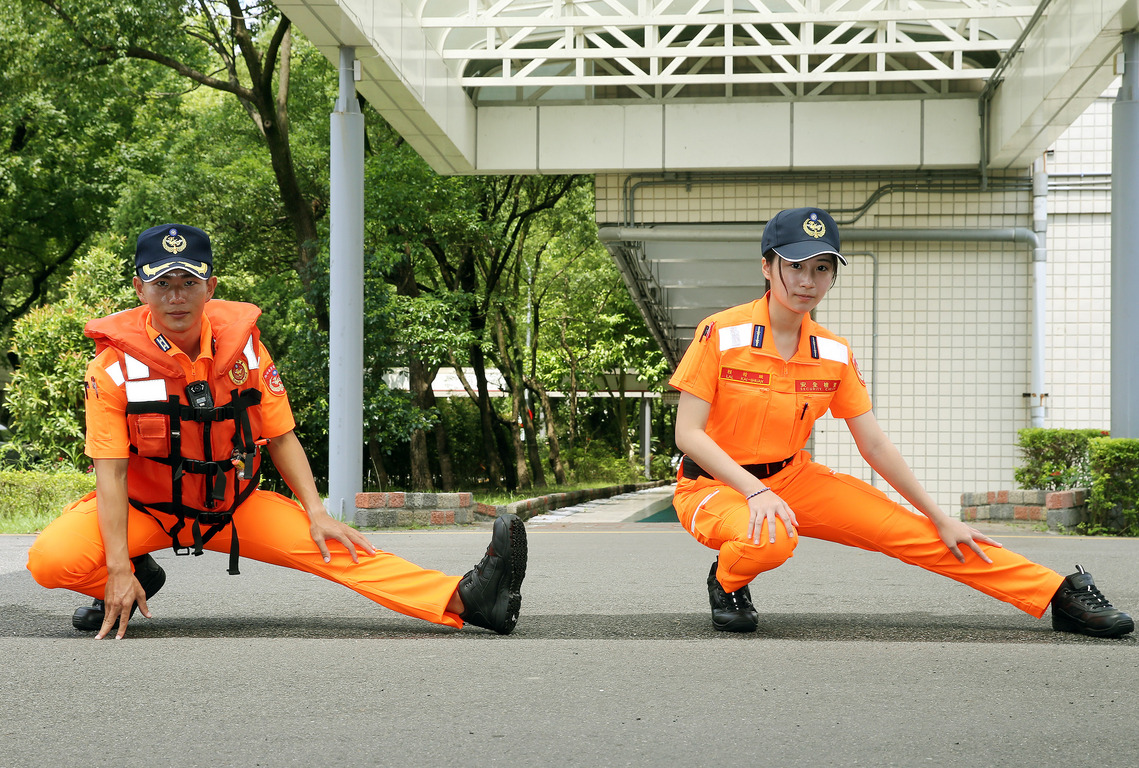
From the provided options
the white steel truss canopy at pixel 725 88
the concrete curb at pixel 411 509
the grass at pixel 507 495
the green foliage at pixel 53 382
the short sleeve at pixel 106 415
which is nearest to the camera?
the short sleeve at pixel 106 415

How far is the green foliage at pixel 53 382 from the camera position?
15.5m

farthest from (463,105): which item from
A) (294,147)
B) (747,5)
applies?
(294,147)

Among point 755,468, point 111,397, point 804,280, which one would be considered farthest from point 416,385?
point 804,280

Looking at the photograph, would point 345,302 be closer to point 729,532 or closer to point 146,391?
point 146,391

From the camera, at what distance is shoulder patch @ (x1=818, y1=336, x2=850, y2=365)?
4.26 meters

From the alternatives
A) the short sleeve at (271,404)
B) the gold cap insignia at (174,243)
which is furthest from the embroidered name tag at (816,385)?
the gold cap insignia at (174,243)

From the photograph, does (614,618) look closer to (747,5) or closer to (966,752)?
(966,752)

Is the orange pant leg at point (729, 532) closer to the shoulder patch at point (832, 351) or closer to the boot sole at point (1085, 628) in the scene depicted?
the shoulder patch at point (832, 351)

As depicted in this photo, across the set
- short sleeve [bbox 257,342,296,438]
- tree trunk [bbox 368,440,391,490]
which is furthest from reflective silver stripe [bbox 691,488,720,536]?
tree trunk [bbox 368,440,391,490]

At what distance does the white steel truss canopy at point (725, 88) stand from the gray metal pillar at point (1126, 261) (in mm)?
988

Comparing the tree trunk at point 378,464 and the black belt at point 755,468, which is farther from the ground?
the black belt at point 755,468

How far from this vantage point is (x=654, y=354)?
114 feet

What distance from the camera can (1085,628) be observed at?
13.4 feet

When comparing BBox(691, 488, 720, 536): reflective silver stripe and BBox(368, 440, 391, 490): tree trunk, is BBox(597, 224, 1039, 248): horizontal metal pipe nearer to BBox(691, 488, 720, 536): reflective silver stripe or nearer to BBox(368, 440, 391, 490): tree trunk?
BBox(368, 440, 391, 490): tree trunk
